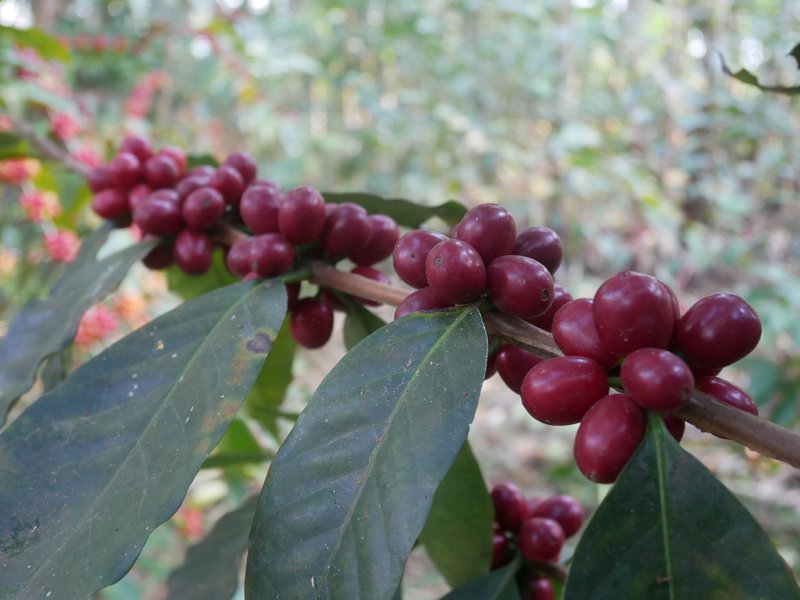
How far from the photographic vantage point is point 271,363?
979 millimetres

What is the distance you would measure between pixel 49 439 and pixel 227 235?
357 millimetres

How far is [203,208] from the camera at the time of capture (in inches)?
31.8

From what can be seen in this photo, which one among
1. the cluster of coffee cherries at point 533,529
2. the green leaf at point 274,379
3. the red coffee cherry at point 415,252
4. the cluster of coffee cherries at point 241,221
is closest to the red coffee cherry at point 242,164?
the cluster of coffee cherries at point 241,221

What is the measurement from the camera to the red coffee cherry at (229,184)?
85 centimetres

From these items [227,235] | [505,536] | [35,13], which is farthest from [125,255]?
[35,13]

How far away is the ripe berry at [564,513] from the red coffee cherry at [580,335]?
0.39 meters

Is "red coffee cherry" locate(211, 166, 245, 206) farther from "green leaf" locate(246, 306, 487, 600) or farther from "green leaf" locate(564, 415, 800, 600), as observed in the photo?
"green leaf" locate(564, 415, 800, 600)

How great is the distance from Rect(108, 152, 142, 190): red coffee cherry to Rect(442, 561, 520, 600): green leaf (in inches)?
28.2

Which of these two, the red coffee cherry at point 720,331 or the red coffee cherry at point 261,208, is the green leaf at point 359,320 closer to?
the red coffee cherry at point 261,208

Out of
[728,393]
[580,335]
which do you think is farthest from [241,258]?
[728,393]

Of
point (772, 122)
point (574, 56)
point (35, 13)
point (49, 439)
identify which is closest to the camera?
point (49, 439)

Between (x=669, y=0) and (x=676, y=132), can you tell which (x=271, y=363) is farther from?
(x=669, y=0)

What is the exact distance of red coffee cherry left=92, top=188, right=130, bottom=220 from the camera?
0.96m

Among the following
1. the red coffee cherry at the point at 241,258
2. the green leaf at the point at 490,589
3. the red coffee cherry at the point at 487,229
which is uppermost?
the red coffee cherry at the point at 487,229
